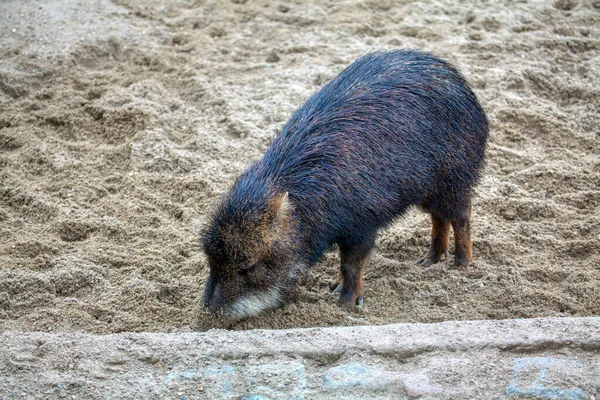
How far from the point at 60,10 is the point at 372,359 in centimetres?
577

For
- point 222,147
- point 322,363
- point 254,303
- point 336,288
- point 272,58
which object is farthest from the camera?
point 272,58

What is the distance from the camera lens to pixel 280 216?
4398 millimetres

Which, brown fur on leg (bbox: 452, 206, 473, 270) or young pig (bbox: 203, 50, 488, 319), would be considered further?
brown fur on leg (bbox: 452, 206, 473, 270)

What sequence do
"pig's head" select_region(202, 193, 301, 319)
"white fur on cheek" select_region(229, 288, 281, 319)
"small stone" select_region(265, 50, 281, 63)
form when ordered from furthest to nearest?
"small stone" select_region(265, 50, 281, 63), "white fur on cheek" select_region(229, 288, 281, 319), "pig's head" select_region(202, 193, 301, 319)

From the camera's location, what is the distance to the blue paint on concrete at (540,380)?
11.0 ft

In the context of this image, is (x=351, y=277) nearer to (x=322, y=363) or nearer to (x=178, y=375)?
(x=322, y=363)

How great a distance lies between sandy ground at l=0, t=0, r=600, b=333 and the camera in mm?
4820

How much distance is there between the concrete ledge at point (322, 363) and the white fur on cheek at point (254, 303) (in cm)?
58

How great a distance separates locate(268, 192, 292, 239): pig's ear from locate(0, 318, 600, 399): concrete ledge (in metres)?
0.70

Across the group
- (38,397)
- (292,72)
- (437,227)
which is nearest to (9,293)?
(38,397)

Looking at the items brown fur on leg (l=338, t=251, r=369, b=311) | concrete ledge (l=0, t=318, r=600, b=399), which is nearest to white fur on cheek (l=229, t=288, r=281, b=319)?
brown fur on leg (l=338, t=251, r=369, b=311)

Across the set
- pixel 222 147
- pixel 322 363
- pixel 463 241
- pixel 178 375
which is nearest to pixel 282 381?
pixel 322 363

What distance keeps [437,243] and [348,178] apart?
1093 millimetres

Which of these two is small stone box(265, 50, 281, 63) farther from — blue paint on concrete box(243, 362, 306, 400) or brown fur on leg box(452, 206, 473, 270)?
blue paint on concrete box(243, 362, 306, 400)
